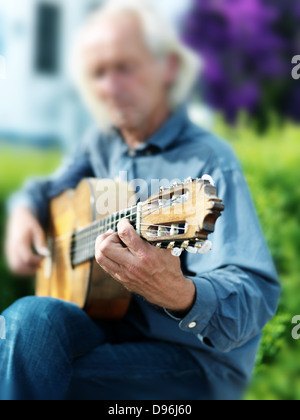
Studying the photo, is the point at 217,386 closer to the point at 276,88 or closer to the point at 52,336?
the point at 52,336

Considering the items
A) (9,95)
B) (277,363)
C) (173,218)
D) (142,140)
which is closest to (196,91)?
(9,95)

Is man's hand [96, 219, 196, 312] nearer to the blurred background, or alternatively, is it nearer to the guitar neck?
the guitar neck

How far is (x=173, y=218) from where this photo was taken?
3.44 feet

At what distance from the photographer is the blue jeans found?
1.33 meters

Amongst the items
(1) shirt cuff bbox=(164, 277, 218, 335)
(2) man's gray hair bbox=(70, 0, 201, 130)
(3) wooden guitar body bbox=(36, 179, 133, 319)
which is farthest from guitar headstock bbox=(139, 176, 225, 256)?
(2) man's gray hair bbox=(70, 0, 201, 130)

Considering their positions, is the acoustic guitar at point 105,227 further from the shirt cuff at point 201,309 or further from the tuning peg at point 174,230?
the shirt cuff at point 201,309

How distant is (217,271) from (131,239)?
331 millimetres

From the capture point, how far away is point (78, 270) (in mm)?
1616

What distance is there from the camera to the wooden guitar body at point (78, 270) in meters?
1.53

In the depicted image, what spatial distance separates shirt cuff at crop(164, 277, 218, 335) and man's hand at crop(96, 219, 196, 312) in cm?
2

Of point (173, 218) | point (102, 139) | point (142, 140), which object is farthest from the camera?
point (102, 139)

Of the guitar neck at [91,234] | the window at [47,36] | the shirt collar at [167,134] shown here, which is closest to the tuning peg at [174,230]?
the guitar neck at [91,234]

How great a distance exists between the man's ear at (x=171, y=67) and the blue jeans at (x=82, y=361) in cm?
76
